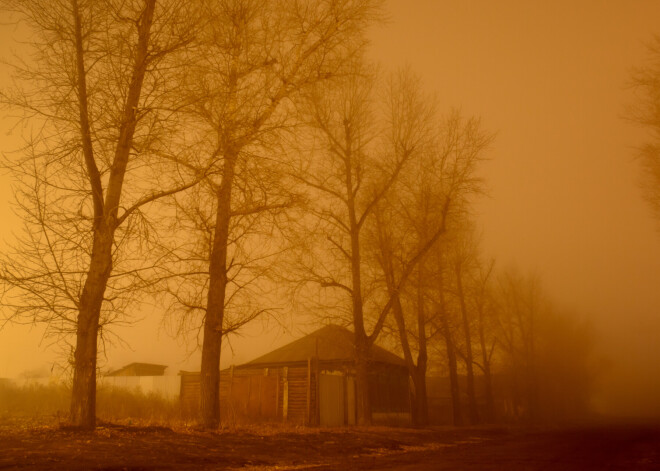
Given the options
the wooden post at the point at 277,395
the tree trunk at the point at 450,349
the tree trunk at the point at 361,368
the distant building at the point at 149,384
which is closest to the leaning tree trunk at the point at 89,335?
the tree trunk at the point at 361,368

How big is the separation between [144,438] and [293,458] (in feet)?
7.12

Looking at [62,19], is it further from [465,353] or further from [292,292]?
[465,353]

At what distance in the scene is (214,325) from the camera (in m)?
9.64

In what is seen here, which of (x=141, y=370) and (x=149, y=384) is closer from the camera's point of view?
(x=149, y=384)

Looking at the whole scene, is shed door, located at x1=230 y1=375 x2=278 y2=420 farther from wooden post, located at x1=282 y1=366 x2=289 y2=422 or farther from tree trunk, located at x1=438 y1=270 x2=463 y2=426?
tree trunk, located at x1=438 y1=270 x2=463 y2=426

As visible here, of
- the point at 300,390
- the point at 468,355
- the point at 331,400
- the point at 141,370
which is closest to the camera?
the point at 300,390

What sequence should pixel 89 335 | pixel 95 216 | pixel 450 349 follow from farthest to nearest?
pixel 450 349
pixel 95 216
pixel 89 335

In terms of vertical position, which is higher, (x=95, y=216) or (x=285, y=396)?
(x=95, y=216)

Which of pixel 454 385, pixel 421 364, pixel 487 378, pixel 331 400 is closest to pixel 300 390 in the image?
pixel 331 400

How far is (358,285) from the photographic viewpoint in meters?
16.8

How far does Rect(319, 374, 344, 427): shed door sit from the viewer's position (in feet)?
63.3

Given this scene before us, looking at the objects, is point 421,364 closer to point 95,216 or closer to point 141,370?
point 95,216

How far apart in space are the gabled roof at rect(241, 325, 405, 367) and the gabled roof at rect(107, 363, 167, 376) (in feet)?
56.1

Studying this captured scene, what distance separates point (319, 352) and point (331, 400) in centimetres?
556
